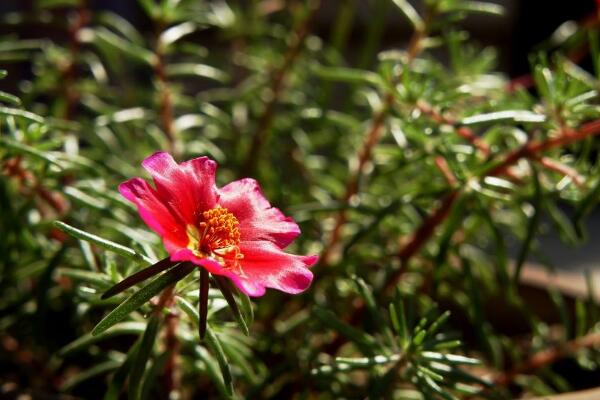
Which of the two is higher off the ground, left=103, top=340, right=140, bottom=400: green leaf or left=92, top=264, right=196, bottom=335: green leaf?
left=92, top=264, right=196, bottom=335: green leaf

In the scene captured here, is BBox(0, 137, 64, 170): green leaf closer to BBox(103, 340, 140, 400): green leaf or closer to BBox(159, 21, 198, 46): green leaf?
BBox(103, 340, 140, 400): green leaf

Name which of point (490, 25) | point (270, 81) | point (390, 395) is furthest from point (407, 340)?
point (490, 25)

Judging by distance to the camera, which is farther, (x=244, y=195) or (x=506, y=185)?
(x=506, y=185)

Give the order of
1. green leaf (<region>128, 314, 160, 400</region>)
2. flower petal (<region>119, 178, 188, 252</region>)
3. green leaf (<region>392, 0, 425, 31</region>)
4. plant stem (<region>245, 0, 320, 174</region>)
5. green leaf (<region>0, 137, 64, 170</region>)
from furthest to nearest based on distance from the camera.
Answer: plant stem (<region>245, 0, 320, 174</region>) < green leaf (<region>392, 0, 425, 31</region>) < green leaf (<region>0, 137, 64, 170</region>) < green leaf (<region>128, 314, 160, 400</region>) < flower petal (<region>119, 178, 188, 252</region>)

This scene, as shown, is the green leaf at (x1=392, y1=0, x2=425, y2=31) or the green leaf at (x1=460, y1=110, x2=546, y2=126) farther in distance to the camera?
the green leaf at (x1=392, y1=0, x2=425, y2=31)

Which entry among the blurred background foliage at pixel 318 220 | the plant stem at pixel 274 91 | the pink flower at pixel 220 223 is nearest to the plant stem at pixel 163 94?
the blurred background foliage at pixel 318 220

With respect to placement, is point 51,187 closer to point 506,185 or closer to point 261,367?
point 261,367

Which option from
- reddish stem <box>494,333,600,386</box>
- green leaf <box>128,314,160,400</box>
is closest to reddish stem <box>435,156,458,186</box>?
reddish stem <box>494,333,600,386</box>
